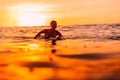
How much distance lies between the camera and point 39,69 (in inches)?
215

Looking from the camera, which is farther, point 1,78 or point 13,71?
point 13,71

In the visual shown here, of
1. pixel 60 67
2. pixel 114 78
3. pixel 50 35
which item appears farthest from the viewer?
pixel 50 35

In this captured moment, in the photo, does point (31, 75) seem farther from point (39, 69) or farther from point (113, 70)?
point (113, 70)

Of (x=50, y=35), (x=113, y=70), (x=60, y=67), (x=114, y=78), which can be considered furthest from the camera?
(x=50, y=35)

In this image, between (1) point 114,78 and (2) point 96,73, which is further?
(2) point 96,73

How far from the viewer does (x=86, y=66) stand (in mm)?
5746

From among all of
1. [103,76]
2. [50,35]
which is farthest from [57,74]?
[50,35]

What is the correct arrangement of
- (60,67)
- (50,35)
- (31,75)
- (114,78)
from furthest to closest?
(50,35) < (60,67) < (31,75) < (114,78)

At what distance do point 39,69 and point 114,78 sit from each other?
5.32 ft

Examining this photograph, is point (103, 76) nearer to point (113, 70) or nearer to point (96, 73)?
point (96, 73)

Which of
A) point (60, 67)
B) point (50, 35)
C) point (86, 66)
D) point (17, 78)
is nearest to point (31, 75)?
point (17, 78)

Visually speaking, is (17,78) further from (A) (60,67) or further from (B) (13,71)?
(A) (60,67)

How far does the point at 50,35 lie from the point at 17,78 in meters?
11.5

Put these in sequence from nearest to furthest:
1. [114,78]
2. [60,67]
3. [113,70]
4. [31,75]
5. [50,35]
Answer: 1. [114,78]
2. [31,75]
3. [113,70]
4. [60,67]
5. [50,35]
